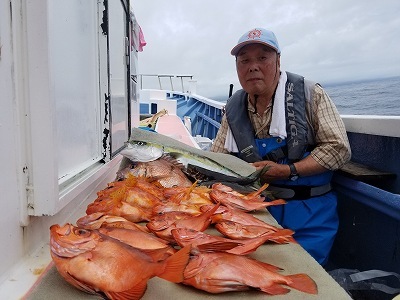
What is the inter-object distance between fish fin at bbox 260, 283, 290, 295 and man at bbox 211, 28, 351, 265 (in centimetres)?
156

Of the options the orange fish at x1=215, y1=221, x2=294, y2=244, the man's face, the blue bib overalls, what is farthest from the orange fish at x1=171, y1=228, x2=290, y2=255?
the man's face

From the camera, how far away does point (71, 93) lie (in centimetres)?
181

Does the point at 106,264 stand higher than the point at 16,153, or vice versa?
the point at 16,153

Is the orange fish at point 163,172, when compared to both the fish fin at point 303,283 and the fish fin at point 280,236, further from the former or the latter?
the fish fin at point 303,283

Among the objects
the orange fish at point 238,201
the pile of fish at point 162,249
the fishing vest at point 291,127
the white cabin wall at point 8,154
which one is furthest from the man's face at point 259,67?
the white cabin wall at point 8,154

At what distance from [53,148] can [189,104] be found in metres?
10.7

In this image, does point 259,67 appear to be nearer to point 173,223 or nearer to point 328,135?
point 328,135

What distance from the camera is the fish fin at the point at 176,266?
1.02 m

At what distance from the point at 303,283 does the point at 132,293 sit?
0.55 meters

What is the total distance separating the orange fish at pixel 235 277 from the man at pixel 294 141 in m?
1.52

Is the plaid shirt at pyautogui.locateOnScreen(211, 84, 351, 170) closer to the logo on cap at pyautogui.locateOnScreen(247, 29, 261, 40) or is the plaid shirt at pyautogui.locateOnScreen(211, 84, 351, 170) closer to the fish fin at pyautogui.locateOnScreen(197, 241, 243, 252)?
the logo on cap at pyautogui.locateOnScreen(247, 29, 261, 40)

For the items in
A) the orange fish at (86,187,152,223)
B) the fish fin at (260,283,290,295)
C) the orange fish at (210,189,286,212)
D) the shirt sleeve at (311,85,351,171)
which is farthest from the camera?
the shirt sleeve at (311,85,351,171)

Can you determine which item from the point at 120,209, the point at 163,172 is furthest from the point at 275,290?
the point at 163,172

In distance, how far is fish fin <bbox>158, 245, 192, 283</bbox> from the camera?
1.02 m
